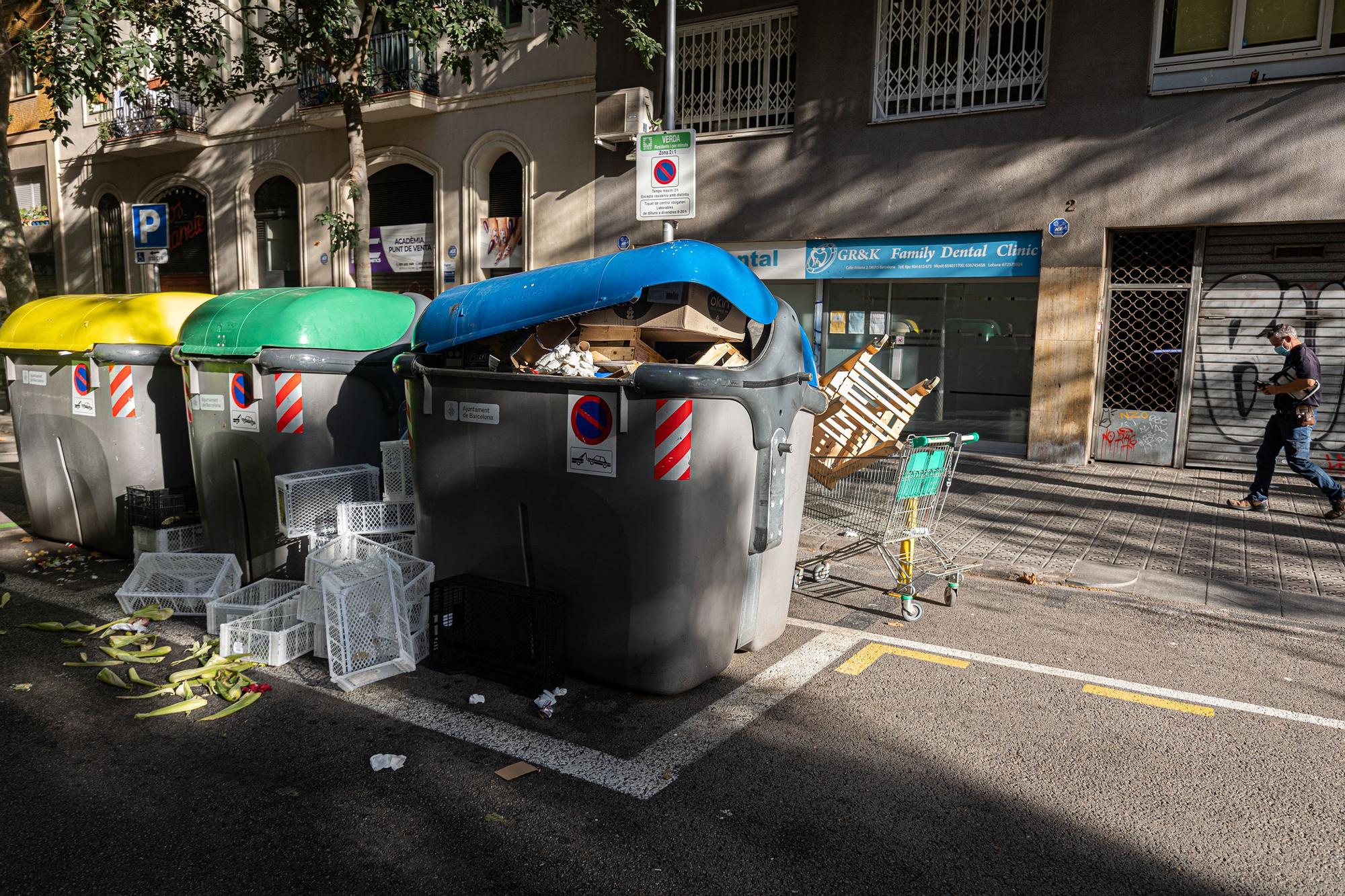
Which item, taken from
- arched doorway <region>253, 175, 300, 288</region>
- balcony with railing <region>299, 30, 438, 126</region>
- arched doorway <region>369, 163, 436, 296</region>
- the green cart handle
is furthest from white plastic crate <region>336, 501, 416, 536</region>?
arched doorway <region>253, 175, 300, 288</region>

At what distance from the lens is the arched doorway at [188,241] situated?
70.3ft

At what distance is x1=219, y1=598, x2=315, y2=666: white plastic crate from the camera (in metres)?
4.77

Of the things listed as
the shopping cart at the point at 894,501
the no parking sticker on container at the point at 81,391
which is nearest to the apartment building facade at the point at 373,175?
the no parking sticker on container at the point at 81,391

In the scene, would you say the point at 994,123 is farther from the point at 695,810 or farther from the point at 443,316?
the point at 695,810

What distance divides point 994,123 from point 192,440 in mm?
9497

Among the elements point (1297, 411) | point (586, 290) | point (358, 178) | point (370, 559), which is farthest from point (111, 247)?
point (1297, 411)

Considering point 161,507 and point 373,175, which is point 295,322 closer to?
point 161,507

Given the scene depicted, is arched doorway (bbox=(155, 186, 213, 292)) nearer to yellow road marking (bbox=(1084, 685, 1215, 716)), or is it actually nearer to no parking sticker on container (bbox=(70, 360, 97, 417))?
no parking sticker on container (bbox=(70, 360, 97, 417))

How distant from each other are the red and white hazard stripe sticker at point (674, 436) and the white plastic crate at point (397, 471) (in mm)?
2108

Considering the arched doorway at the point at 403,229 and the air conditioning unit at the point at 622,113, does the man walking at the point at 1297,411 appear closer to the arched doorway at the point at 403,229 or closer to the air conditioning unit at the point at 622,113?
the air conditioning unit at the point at 622,113

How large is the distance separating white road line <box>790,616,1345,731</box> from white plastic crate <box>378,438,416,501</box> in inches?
95.8

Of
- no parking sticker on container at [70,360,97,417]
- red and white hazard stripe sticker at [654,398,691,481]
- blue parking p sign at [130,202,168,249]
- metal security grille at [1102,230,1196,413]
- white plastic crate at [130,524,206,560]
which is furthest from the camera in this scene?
blue parking p sign at [130,202,168,249]

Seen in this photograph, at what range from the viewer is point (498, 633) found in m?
4.66

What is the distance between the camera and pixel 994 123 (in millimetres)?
11477
